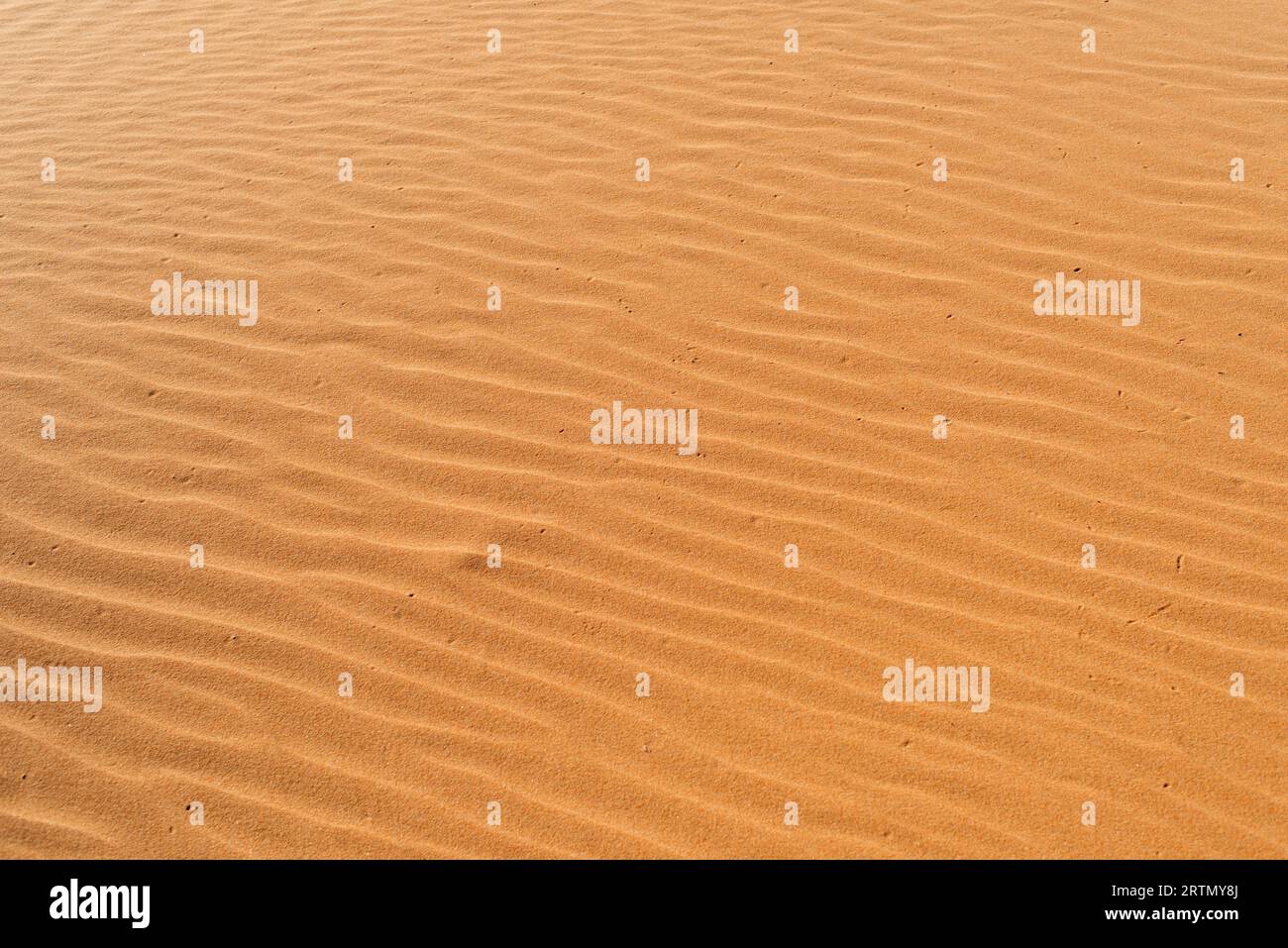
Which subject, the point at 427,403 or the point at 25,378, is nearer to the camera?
the point at 427,403

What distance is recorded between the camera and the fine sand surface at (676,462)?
9.23 feet

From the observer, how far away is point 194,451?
3859mm

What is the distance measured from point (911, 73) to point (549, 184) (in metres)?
2.02

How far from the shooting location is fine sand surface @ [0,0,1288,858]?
2814mm

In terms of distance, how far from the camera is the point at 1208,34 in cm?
568

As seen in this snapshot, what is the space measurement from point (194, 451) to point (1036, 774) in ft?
9.63

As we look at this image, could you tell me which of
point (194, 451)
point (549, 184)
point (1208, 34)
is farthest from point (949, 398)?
point (1208, 34)

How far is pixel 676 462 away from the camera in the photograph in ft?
12.1

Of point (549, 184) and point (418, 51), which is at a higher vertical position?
point (418, 51)

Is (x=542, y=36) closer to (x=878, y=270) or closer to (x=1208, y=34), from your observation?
(x=878, y=270)
